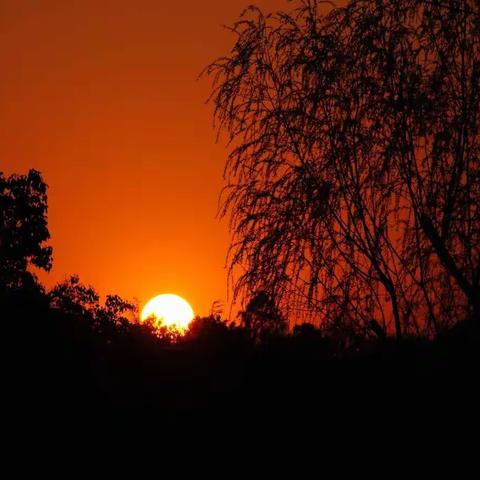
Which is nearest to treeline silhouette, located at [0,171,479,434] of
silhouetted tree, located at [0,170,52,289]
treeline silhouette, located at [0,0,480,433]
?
treeline silhouette, located at [0,0,480,433]

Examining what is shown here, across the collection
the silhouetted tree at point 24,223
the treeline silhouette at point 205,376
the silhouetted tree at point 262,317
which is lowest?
the treeline silhouette at point 205,376

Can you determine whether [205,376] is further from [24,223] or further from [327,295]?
[24,223]

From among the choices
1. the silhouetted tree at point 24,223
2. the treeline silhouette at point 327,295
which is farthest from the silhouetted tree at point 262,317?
the silhouetted tree at point 24,223

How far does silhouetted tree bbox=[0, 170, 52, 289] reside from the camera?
24.2 metres

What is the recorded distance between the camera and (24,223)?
24891 millimetres

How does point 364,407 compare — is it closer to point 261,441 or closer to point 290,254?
point 261,441

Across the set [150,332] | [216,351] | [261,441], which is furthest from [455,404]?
[150,332]

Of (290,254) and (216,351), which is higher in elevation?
(290,254)

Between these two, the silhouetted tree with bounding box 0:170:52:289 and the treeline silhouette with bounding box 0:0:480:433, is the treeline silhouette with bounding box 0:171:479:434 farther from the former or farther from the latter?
the silhouetted tree with bounding box 0:170:52:289

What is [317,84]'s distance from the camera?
6.06m

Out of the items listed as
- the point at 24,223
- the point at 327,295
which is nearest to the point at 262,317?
the point at 327,295

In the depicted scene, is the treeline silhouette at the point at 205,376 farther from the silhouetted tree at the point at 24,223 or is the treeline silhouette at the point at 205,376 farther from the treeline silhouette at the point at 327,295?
the silhouetted tree at the point at 24,223

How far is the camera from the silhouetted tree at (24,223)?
79.4 ft

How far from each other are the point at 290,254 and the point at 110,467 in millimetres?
2024
